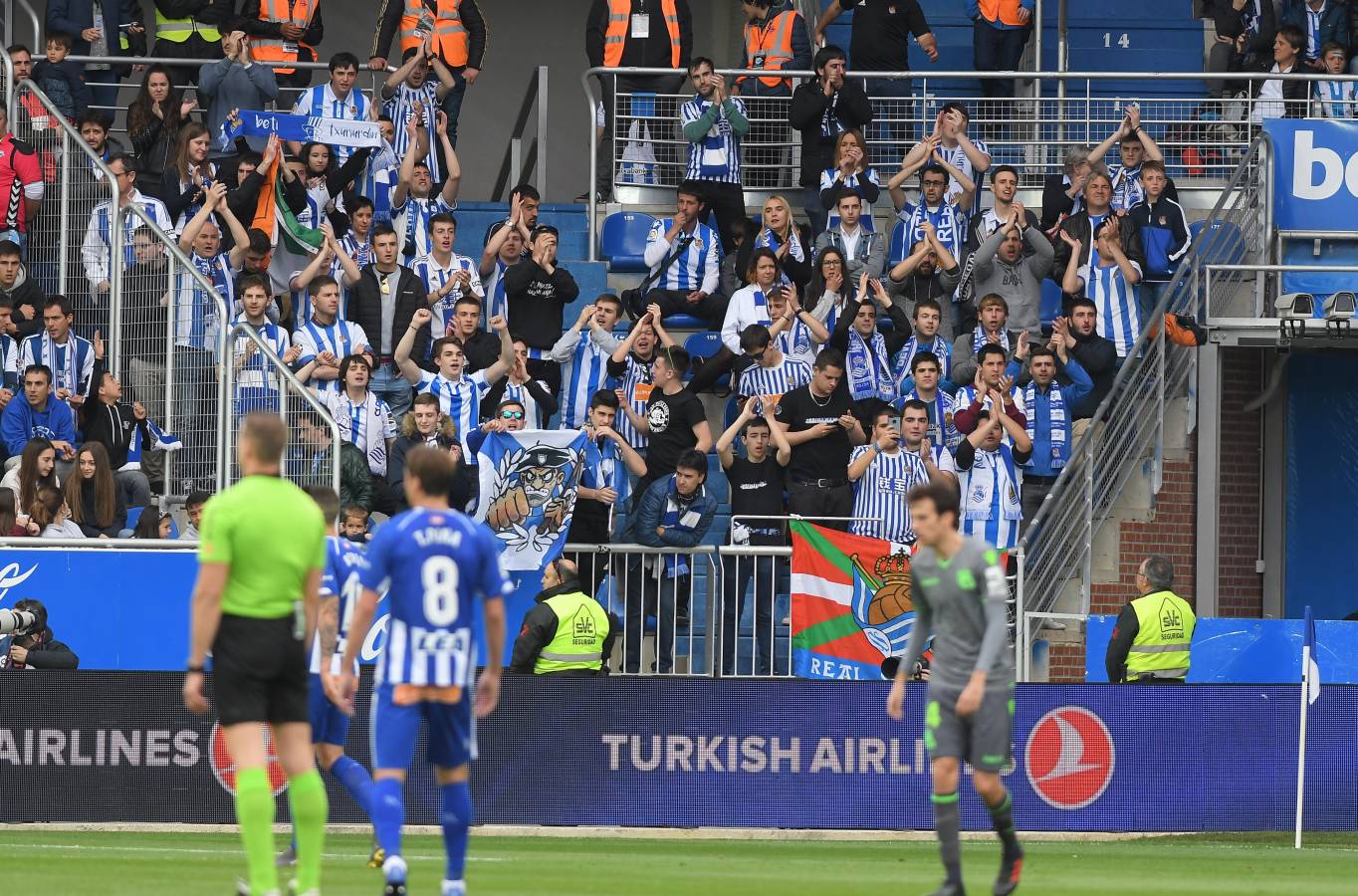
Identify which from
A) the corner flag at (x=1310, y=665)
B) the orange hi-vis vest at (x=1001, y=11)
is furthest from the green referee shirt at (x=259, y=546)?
the orange hi-vis vest at (x=1001, y=11)

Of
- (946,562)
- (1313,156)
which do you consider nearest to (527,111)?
(1313,156)

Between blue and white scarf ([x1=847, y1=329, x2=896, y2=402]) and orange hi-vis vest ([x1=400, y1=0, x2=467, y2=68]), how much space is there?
5.27 m

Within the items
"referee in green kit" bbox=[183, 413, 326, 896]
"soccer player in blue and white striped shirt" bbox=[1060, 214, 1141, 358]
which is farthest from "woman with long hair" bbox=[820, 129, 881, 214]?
"referee in green kit" bbox=[183, 413, 326, 896]

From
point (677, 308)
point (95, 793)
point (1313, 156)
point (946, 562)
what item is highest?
point (1313, 156)

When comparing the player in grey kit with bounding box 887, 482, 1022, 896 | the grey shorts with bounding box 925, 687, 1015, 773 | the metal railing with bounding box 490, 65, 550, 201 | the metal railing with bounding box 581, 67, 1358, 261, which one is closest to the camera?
the player in grey kit with bounding box 887, 482, 1022, 896

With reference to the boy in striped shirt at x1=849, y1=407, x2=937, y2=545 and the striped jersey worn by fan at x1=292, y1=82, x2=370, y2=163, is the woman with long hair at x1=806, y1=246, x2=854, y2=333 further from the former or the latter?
the striped jersey worn by fan at x1=292, y1=82, x2=370, y2=163

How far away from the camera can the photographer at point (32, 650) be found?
627 inches

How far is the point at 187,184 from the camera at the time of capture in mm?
19875

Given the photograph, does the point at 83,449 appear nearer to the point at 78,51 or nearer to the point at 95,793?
the point at 95,793

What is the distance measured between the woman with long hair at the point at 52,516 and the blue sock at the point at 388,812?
7.43 m

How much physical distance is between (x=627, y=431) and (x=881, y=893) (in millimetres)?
7942

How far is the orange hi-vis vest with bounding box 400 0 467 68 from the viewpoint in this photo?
21.7 m

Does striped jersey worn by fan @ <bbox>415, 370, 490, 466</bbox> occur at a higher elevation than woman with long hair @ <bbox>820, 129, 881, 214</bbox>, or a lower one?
lower

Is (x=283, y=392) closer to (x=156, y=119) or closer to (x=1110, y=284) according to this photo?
(x=156, y=119)
